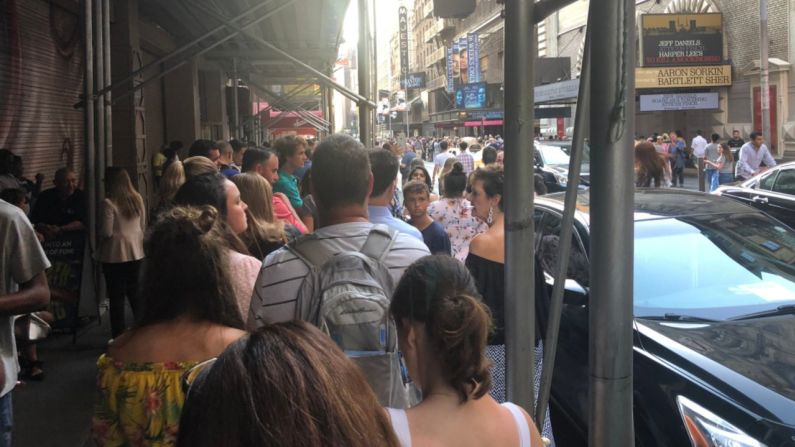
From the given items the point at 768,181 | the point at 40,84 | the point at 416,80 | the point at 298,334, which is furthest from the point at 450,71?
the point at 298,334

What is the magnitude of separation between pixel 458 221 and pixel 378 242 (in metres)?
4.35

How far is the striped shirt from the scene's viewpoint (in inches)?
105

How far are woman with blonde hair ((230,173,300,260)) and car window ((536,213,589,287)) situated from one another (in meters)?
1.85

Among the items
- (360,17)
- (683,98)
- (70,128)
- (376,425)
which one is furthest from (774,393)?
(683,98)

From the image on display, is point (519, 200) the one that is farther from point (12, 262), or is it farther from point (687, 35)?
point (687, 35)

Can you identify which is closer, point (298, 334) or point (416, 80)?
point (298, 334)

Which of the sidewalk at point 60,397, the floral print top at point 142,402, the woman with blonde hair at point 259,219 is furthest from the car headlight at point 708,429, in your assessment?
the sidewalk at point 60,397

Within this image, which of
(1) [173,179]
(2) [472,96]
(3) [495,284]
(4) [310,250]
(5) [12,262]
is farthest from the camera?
(2) [472,96]

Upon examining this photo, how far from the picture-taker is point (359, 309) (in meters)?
2.46

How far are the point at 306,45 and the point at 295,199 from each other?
37.7 ft

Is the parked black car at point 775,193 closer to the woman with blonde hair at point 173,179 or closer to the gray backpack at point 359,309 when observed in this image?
the woman with blonde hair at point 173,179

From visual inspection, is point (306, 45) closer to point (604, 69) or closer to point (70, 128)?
point (70, 128)

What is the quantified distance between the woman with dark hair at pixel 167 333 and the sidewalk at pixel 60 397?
10.4 ft

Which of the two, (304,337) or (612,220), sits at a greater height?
(612,220)
